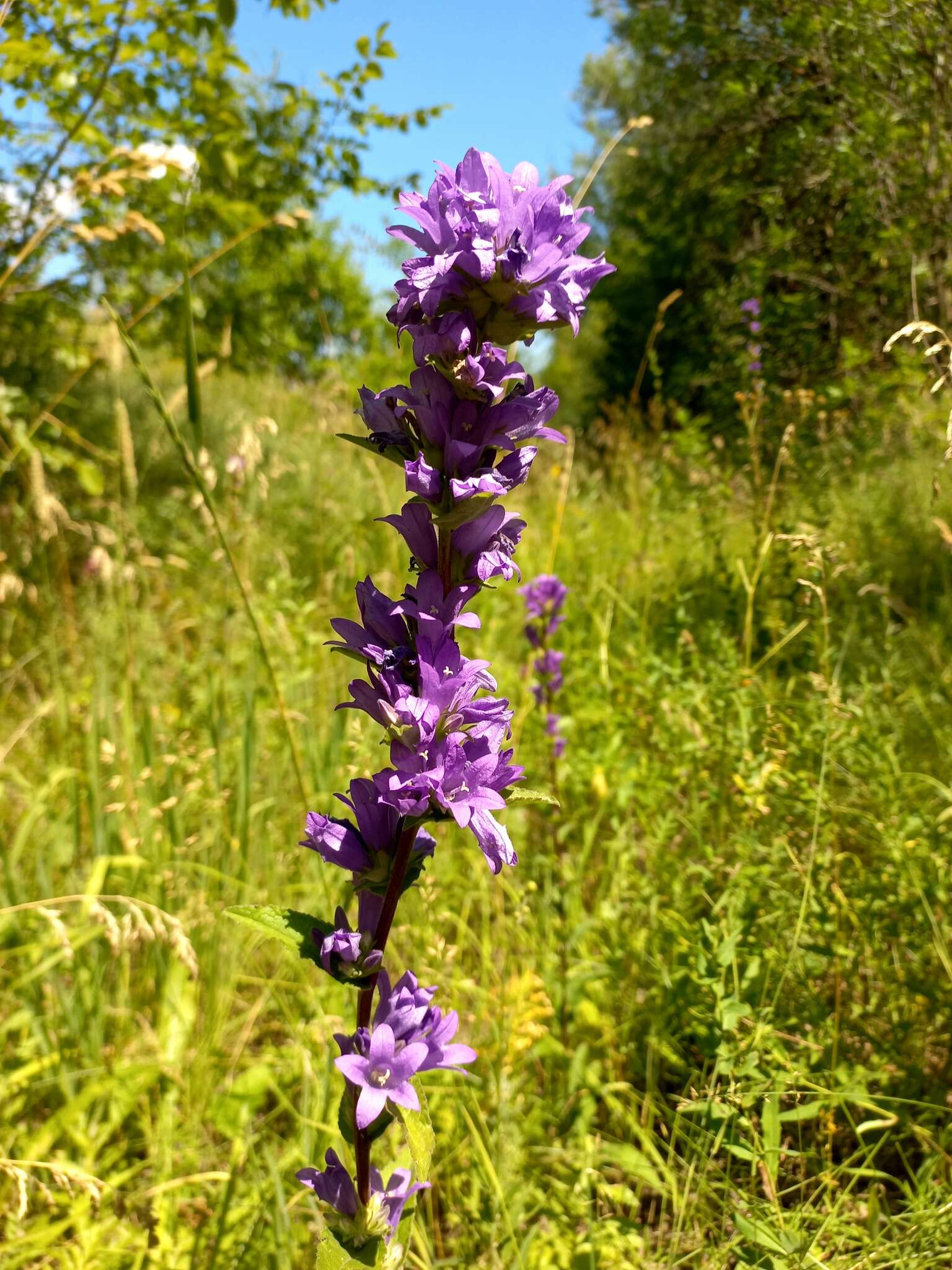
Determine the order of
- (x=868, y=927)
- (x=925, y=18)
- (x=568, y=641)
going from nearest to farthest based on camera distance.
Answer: (x=868, y=927) < (x=568, y=641) < (x=925, y=18)

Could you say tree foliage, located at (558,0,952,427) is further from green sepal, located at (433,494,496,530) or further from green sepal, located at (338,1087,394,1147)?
green sepal, located at (338,1087,394,1147)

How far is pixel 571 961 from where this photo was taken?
240 cm

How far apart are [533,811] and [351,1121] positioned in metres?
2.08

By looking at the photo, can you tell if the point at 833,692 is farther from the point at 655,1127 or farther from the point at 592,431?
the point at 592,431

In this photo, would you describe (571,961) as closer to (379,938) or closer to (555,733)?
(555,733)

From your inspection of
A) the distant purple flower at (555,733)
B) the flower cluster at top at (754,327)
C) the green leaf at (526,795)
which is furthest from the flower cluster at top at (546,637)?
the flower cluster at top at (754,327)

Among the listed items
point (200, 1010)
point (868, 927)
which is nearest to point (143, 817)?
point (200, 1010)

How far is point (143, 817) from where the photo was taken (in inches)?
105

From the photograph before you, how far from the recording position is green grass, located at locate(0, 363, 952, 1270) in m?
1.65

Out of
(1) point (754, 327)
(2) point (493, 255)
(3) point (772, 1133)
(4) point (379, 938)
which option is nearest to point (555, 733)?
(3) point (772, 1133)

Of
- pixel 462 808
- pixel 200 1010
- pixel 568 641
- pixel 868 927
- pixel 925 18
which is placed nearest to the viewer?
pixel 462 808

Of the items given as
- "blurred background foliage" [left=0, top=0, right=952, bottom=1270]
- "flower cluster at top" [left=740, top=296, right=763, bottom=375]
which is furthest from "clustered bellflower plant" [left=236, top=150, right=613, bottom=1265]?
"flower cluster at top" [left=740, top=296, right=763, bottom=375]

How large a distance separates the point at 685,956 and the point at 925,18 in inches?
208

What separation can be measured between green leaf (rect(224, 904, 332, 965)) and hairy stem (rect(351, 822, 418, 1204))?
0.08m
